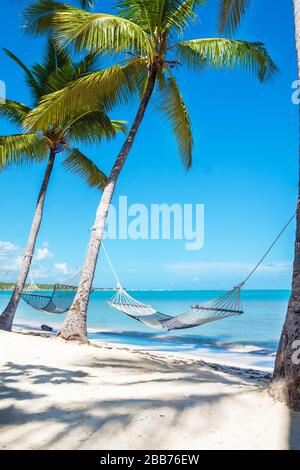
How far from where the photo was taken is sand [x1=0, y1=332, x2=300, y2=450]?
A: 1.65 m

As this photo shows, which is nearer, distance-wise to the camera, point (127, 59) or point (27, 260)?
point (127, 59)

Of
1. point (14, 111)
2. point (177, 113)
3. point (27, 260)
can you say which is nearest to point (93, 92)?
point (177, 113)

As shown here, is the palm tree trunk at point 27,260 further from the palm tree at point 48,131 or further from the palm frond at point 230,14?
the palm frond at point 230,14

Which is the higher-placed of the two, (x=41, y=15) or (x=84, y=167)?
(x=41, y=15)

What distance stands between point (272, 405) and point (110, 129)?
5855mm

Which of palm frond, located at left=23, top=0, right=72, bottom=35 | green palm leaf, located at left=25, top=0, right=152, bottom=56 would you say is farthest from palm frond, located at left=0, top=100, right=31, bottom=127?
green palm leaf, located at left=25, top=0, right=152, bottom=56

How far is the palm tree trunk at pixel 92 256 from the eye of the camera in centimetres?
477

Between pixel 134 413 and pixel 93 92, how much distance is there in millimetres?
4623

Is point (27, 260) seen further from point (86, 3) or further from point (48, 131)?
point (86, 3)

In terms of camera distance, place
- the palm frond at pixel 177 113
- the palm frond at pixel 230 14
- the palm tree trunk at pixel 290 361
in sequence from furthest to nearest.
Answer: the palm frond at pixel 177 113 → the palm frond at pixel 230 14 → the palm tree trunk at pixel 290 361

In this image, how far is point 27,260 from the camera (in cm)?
662

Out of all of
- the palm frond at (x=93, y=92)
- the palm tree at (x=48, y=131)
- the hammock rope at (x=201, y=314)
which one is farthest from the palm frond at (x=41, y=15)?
the hammock rope at (x=201, y=314)

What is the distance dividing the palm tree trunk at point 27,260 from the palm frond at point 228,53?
3034 mm

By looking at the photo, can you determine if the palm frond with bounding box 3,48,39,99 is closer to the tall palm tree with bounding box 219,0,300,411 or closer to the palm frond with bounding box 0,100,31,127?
the palm frond with bounding box 0,100,31,127
